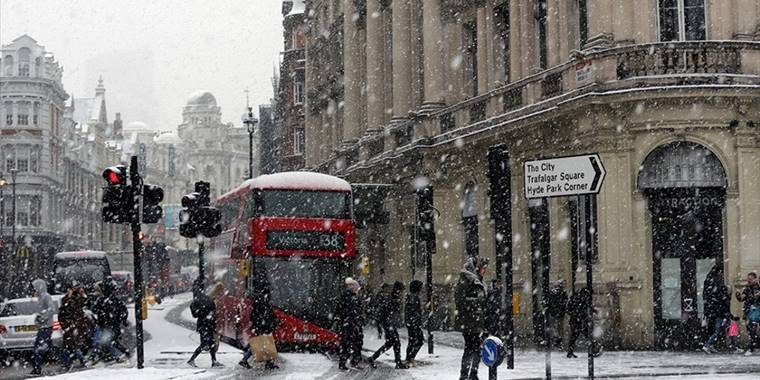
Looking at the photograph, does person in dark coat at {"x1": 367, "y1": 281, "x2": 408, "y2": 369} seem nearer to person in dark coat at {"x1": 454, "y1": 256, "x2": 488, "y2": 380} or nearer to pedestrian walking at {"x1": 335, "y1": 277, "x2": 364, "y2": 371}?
pedestrian walking at {"x1": 335, "y1": 277, "x2": 364, "y2": 371}

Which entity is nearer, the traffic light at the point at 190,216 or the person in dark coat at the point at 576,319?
the person in dark coat at the point at 576,319

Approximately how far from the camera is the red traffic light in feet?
65.5

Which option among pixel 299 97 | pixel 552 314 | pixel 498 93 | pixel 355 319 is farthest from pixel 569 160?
pixel 299 97

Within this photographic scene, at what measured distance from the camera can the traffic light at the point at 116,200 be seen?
19906 millimetres

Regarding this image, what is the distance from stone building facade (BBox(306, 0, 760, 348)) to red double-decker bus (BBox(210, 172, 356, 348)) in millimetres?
4878

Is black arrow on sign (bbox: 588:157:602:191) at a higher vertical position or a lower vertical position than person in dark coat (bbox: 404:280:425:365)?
higher

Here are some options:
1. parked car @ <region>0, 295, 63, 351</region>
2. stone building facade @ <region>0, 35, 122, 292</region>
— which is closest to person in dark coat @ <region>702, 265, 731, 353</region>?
parked car @ <region>0, 295, 63, 351</region>

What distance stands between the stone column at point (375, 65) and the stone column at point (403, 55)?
3390 millimetres

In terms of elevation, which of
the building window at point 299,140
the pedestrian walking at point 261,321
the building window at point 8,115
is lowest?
the pedestrian walking at point 261,321

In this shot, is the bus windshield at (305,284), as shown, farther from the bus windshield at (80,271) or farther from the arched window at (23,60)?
the arched window at (23,60)

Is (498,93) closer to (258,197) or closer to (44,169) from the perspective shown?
(258,197)

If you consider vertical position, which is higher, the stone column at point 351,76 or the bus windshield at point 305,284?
the stone column at point 351,76

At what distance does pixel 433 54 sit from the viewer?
39.0m

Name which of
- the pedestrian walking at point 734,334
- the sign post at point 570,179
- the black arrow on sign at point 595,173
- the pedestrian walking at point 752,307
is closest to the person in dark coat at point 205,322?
the sign post at point 570,179
